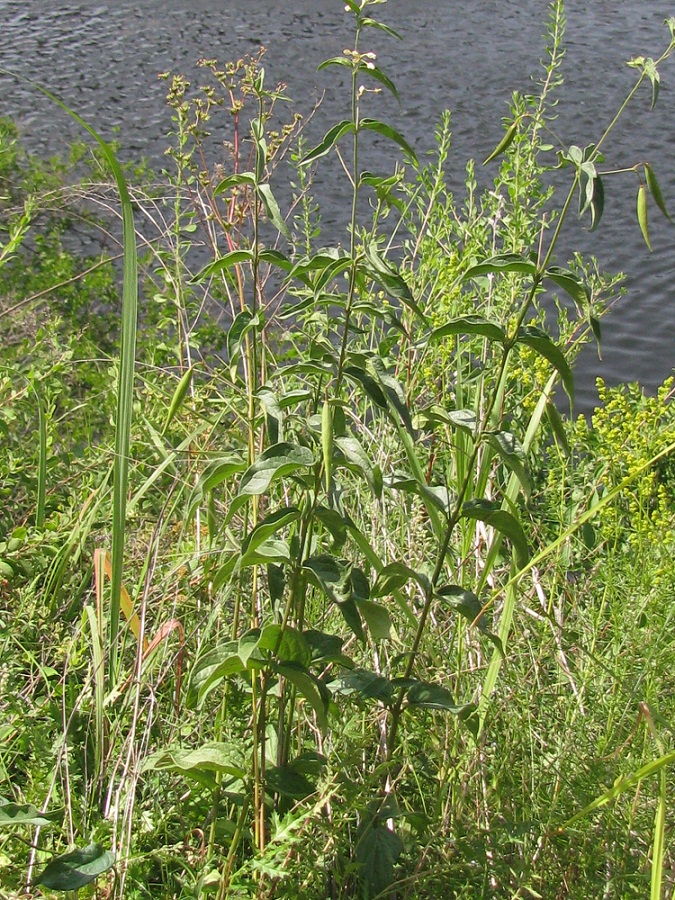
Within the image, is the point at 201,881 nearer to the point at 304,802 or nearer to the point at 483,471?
the point at 304,802

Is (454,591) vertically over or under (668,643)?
over

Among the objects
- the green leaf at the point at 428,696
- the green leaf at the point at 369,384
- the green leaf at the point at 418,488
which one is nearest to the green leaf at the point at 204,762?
the green leaf at the point at 428,696

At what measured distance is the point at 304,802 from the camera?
171cm

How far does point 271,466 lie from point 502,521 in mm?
362

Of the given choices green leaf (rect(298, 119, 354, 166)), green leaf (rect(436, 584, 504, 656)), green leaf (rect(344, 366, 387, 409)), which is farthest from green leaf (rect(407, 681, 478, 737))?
green leaf (rect(298, 119, 354, 166))

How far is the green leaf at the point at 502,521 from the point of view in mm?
1580

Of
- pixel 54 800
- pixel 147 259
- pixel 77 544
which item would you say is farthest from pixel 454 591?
pixel 147 259

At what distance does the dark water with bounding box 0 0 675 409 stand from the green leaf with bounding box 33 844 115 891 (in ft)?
14.2

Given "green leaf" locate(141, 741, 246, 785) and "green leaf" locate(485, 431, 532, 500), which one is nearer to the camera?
"green leaf" locate(485, 431, 532, 500)

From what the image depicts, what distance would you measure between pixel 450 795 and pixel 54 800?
729mm

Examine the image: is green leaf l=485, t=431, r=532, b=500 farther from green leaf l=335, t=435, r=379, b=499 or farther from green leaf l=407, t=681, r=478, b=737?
green leaf l=407, t=681, r=478, b=737

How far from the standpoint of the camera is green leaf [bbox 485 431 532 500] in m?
1.53

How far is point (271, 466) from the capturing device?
4.95ft

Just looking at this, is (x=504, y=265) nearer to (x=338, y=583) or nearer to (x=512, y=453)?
(x=512, y=453)
